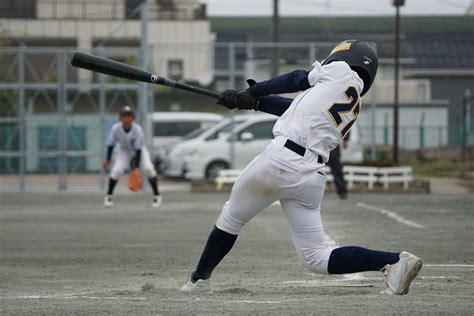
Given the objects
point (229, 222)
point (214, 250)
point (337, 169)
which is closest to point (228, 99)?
point (229, 222)

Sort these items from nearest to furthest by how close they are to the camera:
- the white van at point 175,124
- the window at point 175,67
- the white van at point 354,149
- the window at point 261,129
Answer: the window at point 261,129 < the white van at point 354,149 < the white van at point 175,124 < the window at point 175,67

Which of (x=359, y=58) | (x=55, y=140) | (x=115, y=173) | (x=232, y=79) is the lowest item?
(x=55, y=140)

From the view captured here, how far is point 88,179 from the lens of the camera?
1127 inches

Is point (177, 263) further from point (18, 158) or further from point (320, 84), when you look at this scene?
point (18, 158)

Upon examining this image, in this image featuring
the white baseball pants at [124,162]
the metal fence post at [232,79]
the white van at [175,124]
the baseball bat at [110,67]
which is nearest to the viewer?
the baseball bat at [110,67]

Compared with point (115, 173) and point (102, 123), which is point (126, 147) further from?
point (102, 123)

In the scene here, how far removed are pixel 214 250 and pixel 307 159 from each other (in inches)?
43.2

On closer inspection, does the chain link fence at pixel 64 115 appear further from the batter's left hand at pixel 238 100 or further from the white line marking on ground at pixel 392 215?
the batter's left hand at pixel 238 100

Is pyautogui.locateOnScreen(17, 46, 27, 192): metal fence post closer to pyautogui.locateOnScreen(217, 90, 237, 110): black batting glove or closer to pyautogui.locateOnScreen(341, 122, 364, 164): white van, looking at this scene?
pyautogui.locateOnScreen(341, 122, 364, 164): white van

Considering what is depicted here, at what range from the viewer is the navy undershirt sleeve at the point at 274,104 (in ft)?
26.9

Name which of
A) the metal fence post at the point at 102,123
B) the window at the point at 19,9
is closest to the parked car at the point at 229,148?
the metal fence post at the point at 102,123

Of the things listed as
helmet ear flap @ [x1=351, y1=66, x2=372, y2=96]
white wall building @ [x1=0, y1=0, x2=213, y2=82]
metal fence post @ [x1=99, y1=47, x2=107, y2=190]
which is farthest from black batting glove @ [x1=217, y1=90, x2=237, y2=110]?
white wall building @ [x1=0, y1=0, x2=213, y2=82]

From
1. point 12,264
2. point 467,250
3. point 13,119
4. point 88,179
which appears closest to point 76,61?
point 12,264

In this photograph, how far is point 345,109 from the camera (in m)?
7.71
